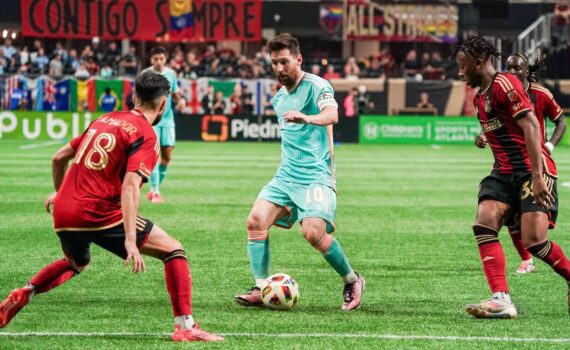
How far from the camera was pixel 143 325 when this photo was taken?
25.3 ft

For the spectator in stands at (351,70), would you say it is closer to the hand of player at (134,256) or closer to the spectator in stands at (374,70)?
the spectator in stands at (374,70)

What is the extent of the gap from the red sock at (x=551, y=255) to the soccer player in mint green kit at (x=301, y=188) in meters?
1.40

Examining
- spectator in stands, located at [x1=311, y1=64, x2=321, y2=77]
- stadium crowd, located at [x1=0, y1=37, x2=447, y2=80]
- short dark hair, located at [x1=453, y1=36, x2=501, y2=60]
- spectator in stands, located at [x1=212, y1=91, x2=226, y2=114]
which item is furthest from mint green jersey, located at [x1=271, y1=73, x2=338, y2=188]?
stadium crowd, located at [x1=0, y1=37, x2=447, y2=80]

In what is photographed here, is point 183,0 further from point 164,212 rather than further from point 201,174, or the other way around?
point 164,212

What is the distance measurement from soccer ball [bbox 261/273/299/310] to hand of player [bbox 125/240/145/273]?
1.88m

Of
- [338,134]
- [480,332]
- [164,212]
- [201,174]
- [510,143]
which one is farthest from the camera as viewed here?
[338,134]

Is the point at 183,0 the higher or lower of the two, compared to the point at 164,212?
higher

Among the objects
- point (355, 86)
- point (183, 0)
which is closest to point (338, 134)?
point (355, 86)

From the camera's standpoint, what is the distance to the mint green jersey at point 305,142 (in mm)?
8773

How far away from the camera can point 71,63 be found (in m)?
41.0

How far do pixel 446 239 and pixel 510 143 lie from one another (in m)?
4.93

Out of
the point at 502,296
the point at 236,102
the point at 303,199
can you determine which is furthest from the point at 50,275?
the point at 236,102

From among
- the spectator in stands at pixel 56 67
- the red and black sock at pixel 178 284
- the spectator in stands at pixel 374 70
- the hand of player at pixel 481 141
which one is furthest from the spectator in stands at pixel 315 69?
the red and black sock at pixel 178 284

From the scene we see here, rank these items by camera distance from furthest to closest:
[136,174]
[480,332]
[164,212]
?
[164,212] → [480,332] → [136,174]
